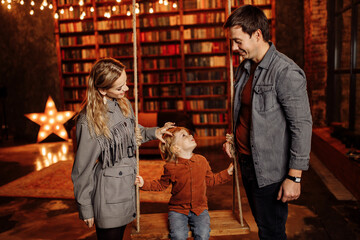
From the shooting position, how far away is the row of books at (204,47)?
22.3 feet

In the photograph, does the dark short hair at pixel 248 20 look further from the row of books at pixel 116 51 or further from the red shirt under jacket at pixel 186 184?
the row of books at pixel 116 51

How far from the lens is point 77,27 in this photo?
729 cm

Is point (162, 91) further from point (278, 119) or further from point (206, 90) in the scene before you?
point (278, 119)

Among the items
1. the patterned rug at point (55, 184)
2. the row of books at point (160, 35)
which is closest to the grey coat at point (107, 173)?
the patterned rug at point (55, 184)

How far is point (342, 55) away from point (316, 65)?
0.49 m

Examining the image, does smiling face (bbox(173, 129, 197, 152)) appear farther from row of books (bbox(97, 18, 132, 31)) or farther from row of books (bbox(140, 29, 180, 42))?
row of books (bbox(97, 18, 132, 31))

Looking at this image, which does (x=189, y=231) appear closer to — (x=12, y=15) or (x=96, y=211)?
(x=96, y=211)

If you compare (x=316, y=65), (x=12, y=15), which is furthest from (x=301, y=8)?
(x=12, y=15)

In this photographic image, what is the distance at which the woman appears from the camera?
160 centimetres

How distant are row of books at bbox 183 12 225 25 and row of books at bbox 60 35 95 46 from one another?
85.9 inches

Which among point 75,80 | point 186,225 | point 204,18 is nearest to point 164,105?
point 204,18

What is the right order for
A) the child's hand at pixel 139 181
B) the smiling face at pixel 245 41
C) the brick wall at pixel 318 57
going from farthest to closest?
the brick wall at pixel 318 57
the child's hand at pixel 139 181
the smiling face at pixel 245 41

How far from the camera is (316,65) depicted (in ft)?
18.2

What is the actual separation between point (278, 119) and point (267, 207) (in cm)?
46
